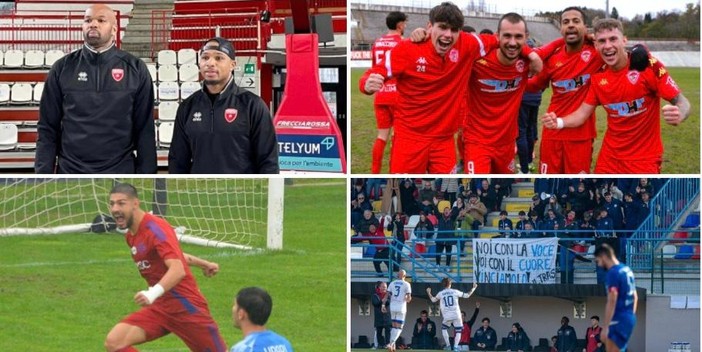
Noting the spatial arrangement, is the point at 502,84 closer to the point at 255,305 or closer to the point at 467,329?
the point at 467,329

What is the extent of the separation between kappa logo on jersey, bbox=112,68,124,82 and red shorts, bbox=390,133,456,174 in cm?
165

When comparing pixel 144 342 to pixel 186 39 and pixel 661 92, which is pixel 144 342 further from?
pixel 186 39

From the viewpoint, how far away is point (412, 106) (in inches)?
248

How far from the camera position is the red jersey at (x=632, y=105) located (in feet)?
19.9

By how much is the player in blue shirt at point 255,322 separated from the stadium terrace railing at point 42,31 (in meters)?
8.10

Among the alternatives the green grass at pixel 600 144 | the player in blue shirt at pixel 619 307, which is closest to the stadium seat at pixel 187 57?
the green grass at pixel 600 144

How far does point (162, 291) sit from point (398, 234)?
1348mm

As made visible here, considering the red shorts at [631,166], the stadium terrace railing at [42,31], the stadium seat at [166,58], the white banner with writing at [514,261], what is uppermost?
the stadium terrace railing at [42,31]

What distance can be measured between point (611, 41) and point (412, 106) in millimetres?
1146

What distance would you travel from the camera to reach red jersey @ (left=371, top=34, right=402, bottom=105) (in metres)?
6.68

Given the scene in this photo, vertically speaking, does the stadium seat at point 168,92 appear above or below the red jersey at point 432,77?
above

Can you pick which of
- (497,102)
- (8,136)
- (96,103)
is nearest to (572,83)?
(497,102)

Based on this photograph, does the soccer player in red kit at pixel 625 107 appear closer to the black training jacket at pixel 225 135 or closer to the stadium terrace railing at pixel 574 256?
the stadium terrace railing at pixel 574 256

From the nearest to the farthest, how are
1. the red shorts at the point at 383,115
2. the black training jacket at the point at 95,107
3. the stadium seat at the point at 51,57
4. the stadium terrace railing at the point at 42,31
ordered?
the black training jacket at the point at 95,107
the red shorts at the point at 383,115
the stadium seat at the point at 51,57
the stadium terrace railing at the point at 42,31
